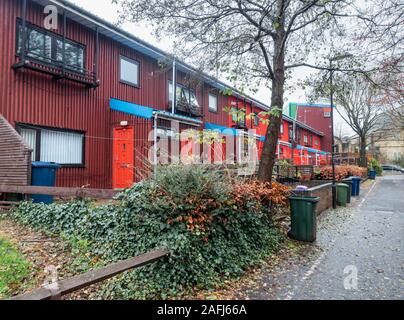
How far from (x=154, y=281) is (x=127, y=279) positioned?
418mm

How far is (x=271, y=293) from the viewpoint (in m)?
4.30

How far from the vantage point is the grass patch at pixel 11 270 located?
13.4ft

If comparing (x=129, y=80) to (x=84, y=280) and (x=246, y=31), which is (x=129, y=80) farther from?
(x=84, y=280)

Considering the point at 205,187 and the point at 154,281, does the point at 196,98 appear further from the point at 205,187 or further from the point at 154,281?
the point at 154,281

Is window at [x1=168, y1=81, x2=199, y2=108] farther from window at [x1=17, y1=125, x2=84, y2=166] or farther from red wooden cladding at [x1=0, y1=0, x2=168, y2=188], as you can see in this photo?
window at [x1=17, y1=125, x2=84, y2=166]

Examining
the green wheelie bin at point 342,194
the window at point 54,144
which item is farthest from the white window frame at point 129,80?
the green wheelie bin at point 342,194

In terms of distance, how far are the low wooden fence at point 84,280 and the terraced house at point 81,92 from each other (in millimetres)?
4031

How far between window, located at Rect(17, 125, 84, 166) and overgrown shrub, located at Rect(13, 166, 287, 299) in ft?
15.6

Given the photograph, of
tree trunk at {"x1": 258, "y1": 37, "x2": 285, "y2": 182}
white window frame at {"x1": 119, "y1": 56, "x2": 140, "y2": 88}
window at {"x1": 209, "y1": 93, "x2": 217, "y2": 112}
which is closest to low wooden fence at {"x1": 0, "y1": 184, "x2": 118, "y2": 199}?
tree trunk at {"x1": 258, "y1": 37, "x2": 285, "y2": 182}

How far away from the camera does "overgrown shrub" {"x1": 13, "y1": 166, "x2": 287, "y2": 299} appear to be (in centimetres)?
420

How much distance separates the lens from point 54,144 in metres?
10.1

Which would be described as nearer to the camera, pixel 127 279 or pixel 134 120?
pixel 127 279
